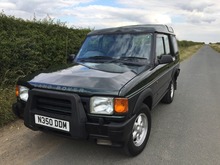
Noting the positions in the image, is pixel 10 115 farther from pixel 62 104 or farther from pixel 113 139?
pixel 113 139

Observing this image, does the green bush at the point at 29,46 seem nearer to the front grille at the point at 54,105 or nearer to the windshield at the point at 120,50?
the windshield at the point at 120,50

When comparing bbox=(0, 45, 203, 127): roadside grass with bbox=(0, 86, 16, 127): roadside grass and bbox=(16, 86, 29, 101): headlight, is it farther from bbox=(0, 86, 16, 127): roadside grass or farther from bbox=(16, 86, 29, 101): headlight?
bbox=(16, 86, 29, 101): headlight

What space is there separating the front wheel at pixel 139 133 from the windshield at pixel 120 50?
2.66 ft

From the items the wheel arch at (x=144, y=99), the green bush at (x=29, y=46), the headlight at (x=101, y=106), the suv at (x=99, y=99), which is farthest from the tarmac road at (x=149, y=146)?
the green bush at (x=29, y=46)

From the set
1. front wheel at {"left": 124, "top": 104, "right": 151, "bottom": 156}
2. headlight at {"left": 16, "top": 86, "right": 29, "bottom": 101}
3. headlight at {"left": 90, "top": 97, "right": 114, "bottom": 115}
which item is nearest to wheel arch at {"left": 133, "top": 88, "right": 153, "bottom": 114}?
front wheel at {"left": 124, "top": 104, "right": 151, "bottom": 156}

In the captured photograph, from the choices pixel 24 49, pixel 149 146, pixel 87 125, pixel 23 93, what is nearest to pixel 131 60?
pixel 149 146

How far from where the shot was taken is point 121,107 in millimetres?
2986

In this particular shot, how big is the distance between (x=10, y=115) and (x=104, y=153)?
89.4 inches

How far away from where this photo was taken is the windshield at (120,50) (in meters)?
4.12

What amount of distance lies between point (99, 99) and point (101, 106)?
0.09 meters

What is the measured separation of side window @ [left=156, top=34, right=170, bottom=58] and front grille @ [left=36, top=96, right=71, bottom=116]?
212 cm

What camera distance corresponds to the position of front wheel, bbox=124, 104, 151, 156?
335 cm

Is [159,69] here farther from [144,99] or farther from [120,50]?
[144,99]

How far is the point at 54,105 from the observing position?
3221 millimetres
